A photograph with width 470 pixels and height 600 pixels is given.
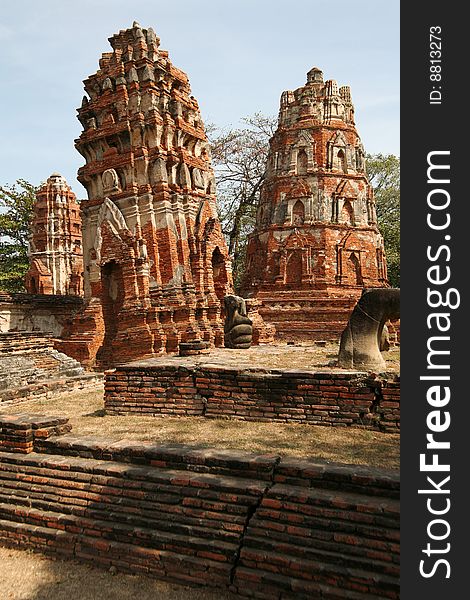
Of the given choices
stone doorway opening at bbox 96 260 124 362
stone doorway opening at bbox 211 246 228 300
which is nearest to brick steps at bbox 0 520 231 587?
stone doorway opening at bbox 96 260 124 362

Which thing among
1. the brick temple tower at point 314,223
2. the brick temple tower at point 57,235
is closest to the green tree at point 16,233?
the brick temple tower at point 57,235

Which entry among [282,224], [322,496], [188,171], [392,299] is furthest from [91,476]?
[282,224]

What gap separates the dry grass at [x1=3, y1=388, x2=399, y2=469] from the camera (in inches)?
199

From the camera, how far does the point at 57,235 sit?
91.2 feet

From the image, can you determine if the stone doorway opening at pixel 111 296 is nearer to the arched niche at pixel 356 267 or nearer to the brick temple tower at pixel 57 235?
the arched niche at pixel 356 267

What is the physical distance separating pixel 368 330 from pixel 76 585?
5.08 m

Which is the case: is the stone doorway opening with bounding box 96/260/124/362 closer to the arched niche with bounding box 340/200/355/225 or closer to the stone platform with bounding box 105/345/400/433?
the stone platform with bounding box 105/345/400/433

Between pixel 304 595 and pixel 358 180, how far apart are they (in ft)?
65.4

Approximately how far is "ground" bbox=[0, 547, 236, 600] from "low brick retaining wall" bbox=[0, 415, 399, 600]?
0.10m

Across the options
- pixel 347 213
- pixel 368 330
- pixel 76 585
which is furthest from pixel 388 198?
pixel 76 585

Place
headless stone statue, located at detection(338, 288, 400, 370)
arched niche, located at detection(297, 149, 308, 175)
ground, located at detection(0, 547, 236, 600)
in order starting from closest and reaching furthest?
ground, located at detection(0, 547, 236, 600) → headless stone statue, located at detection(338, 288, 400, 370) → arched niche, located at detection(297, 149, 308, 175)

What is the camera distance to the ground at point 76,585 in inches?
151

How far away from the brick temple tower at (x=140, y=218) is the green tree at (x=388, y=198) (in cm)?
1751

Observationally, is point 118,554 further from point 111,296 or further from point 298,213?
point 298,213
